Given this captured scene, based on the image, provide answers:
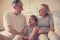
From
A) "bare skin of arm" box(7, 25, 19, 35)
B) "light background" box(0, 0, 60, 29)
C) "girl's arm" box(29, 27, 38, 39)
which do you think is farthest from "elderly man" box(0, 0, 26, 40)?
"light background" box(0, 0, 60, 29)

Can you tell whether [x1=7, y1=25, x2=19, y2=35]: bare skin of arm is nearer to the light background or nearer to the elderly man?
the elderly man

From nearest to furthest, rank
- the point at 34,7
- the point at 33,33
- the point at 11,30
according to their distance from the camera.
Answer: the point at 33,33 → the point at 11,30 → the point at 34,7

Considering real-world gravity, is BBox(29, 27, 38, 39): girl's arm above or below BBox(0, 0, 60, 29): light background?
below

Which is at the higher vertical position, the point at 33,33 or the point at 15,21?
the point at 15,21

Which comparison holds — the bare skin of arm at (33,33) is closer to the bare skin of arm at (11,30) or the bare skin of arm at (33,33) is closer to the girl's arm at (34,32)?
the girl's arm at (34,32)

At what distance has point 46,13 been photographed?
5.95ft

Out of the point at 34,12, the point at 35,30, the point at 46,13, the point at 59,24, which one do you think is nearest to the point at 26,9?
the point at 34,12

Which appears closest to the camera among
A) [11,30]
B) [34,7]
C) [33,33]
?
[33,33]

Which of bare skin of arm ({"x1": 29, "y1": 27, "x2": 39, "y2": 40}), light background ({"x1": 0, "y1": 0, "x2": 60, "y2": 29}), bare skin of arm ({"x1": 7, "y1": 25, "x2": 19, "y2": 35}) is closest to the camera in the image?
bare skin of arm ({"x1": 29, "y1": 27, "x2": 39, "y2": 40})

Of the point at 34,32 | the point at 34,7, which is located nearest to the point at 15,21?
the point at 34,32

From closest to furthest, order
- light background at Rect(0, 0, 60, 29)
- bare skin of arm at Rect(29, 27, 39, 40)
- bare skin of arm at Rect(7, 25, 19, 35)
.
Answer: bare skin of arm at Rect(29, 27, 39, 40), bare skin of arm at Rect(7, 25, 19, 35), light background at Rect(0, 0, 60, 29)

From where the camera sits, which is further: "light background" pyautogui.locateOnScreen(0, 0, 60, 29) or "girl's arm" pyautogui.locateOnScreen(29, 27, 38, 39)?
"light background" pyautogui.locateOnScreen(0, 0, 60, 29)

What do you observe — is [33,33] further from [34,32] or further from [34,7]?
[34,7]

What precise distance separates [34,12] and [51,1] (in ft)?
A: 1.09
